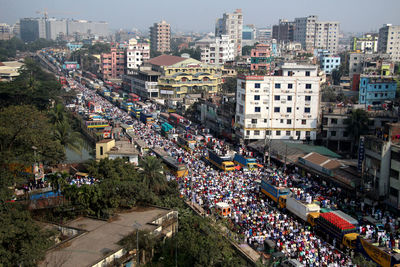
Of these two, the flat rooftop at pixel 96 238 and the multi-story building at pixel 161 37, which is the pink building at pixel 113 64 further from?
the flat rooftop at pixel 96 238

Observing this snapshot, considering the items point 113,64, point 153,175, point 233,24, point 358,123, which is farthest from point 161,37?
point 153,175

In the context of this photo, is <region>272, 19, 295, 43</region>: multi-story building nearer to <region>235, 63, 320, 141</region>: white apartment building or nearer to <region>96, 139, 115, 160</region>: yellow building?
<region>235, 63, 320, 141</region>: white apartment building

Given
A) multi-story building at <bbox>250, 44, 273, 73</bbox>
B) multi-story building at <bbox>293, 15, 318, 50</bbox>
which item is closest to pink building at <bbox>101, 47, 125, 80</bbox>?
multi-story building at <bbox>250, 44, 273, 73</bbox>

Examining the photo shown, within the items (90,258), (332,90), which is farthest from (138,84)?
(90,258)

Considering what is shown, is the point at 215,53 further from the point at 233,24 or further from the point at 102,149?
the point at 102,149

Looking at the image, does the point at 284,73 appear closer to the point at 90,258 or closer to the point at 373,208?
the point at 373,208

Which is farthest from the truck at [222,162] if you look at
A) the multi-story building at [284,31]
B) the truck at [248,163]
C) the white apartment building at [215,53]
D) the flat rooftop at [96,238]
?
the multi-story building at [284,31]

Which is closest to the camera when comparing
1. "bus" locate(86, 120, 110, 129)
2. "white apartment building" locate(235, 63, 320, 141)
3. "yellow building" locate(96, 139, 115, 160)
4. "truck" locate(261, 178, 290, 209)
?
"truck" locate(261, 178, 290, 209)
